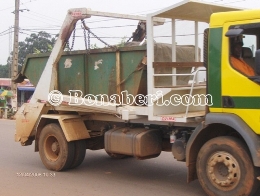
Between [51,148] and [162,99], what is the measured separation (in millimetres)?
2725

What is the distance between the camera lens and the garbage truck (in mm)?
5410

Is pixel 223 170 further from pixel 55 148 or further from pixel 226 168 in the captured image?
pixel 55 148

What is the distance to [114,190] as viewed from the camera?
6.66m

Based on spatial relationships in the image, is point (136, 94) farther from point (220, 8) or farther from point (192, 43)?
point (220, 8)

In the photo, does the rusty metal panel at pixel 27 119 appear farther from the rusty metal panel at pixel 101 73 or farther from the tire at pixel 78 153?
the rusty metal panel at pixel 101 73

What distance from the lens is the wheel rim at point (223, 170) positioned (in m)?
5.42

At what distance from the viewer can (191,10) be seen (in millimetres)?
6836

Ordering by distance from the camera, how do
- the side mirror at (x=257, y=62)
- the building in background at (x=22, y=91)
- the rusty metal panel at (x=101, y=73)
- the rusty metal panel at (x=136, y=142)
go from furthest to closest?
the building in background at (x=22, y=91), the rusty metal panel at (x=101, y=73), the rusty metal panel at (x=136, y=142), the side mirror at (x=257, y=62)

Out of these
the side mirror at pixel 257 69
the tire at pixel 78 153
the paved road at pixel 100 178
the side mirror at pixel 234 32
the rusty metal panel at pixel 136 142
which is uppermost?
the side mirror at pixel 234 32

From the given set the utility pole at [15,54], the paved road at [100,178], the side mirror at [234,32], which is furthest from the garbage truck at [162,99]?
the utility pole at [15,54]

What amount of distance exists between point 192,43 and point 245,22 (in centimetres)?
215

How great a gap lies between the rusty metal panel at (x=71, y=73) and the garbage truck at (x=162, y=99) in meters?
0.02

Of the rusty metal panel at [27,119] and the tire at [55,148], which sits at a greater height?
the rusty metal panel at [27,119]

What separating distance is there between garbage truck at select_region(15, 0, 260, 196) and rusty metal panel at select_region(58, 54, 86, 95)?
0.02 metres
